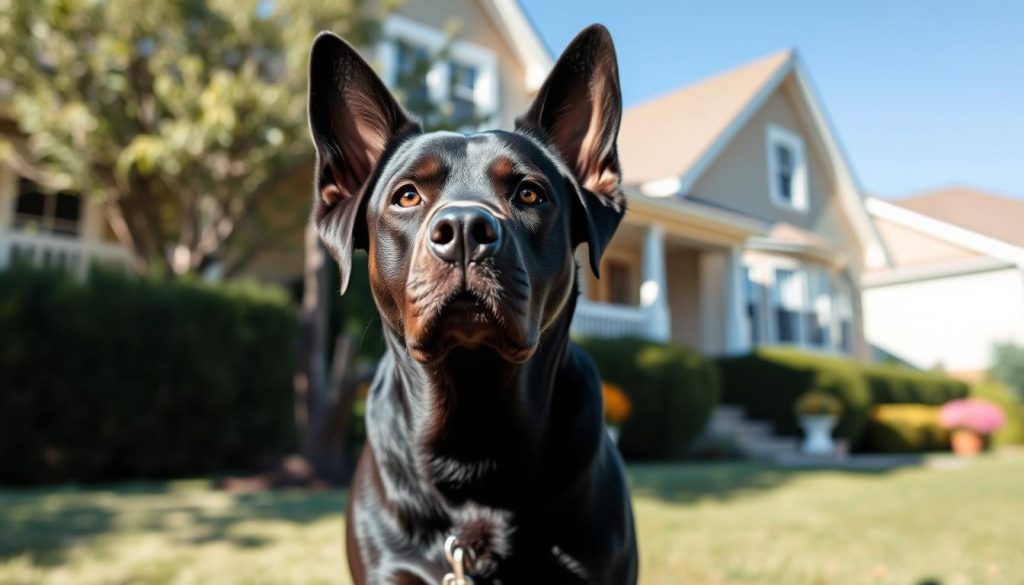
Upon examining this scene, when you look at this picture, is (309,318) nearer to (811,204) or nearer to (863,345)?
(811,204)

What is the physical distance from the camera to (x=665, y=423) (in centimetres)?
1277

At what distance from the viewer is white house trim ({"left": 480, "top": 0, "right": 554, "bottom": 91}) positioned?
1541 centimetres

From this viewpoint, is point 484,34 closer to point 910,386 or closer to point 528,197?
point 910,386

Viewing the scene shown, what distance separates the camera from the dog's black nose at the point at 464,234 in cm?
171

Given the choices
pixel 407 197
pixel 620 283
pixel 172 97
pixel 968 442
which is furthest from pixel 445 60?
pixel 968 442

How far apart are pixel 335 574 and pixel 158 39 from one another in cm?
742

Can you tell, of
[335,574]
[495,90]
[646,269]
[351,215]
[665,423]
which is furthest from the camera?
[646,269]

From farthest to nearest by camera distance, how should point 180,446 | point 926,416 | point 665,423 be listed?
point 926,416 → point 665,423 → point 180,446

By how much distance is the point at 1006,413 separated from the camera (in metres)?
21.2

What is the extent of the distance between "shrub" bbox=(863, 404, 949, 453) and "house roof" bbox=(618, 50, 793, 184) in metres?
6.93

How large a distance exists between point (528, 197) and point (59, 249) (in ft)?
37.3

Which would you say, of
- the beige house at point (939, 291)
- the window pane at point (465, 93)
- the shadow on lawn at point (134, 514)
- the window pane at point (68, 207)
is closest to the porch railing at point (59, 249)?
the window pane at point (68, 207)

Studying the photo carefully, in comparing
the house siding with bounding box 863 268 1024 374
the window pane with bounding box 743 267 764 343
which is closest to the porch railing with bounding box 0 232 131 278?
the window pane with bounding box 743 267 764 343

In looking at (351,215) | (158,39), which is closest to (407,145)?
(351,215)
